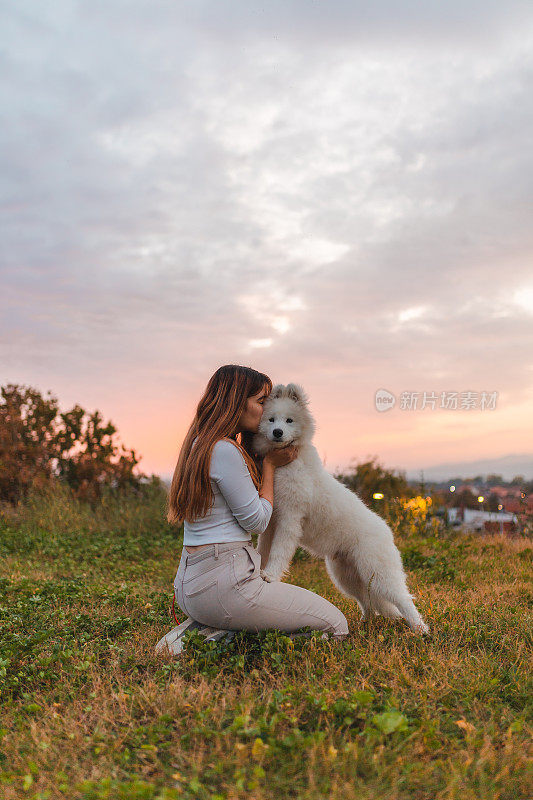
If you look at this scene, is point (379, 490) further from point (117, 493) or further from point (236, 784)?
point (236, 784)

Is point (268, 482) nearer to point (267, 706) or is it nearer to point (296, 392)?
point (296, 392)

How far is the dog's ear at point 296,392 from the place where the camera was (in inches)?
174

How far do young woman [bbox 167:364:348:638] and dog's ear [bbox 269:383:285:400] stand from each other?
36 centimetres

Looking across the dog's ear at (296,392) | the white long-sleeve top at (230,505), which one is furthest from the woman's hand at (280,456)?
the white long-sleeve top at (230,505)

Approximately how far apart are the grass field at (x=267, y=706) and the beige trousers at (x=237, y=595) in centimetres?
14

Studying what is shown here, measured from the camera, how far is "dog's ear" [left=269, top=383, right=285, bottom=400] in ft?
14.5

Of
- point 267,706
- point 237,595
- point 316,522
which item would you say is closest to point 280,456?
point 316,522

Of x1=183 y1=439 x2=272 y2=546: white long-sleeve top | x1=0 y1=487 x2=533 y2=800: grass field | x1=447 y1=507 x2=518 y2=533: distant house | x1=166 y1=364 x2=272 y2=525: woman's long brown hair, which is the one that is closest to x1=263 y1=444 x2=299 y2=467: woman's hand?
x1=166 y1=364 x2=272 y2=525: woman's long brown hair

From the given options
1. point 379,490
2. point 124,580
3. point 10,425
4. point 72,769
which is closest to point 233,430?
point 72,769

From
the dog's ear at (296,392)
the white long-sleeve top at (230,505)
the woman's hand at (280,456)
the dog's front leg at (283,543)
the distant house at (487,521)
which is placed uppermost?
the dog's ear at (296,392)

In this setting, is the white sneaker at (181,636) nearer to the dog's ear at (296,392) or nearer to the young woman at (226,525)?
the young woman at (226,525)

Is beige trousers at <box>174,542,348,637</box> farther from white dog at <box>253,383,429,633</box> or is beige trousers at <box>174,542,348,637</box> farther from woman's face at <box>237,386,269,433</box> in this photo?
woman's face at <box>237,386,269,433</box>

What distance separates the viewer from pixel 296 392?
4.41 m

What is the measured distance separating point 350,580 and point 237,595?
119 cm
